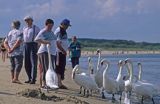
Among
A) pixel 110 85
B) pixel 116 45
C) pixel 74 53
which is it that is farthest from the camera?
pixel 116 45

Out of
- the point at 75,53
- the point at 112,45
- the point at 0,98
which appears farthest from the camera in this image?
the point at 112,45

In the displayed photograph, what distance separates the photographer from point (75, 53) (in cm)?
2341

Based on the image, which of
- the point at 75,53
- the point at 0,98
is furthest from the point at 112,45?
the point at 0,98

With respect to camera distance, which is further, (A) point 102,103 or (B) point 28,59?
(B) point 28,59

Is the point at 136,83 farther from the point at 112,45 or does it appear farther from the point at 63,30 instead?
the point at 112,45

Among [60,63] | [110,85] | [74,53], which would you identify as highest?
[74,53]

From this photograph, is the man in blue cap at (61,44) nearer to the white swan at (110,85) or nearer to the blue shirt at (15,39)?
the blue shirt at (15,39)

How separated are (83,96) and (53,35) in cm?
193

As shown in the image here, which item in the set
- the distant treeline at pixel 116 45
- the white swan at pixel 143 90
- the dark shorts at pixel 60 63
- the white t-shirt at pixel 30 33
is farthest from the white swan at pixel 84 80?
the distant treeline at pixel 116 45

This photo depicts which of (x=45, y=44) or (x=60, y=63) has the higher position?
(x=45, y=44)

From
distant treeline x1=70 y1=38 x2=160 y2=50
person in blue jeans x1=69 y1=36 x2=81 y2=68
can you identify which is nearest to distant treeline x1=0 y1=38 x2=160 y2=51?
distant treeline x1=70 y1=38 x2=160 y2=50

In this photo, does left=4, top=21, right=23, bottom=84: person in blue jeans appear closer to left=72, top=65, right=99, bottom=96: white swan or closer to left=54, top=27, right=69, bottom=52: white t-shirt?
Result: left=54, top=27, right=69, bottom=52: white t-shirt

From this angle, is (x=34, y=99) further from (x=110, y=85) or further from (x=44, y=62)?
(x=110, y=85)

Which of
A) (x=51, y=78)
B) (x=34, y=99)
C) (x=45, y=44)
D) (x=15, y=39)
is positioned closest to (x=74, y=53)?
(x=15, y=39)
